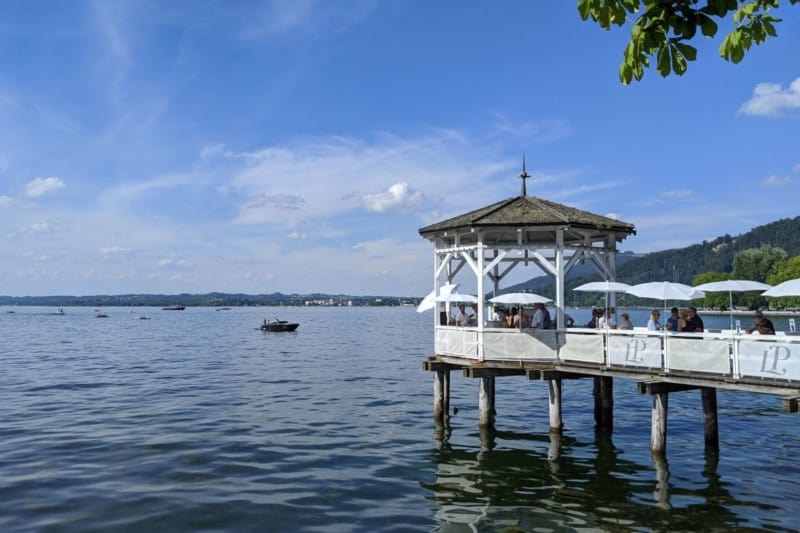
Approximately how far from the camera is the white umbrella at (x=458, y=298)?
19469 millimetres

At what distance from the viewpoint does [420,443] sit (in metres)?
19.5

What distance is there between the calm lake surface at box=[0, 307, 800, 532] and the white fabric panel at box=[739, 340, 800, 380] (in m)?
2.79

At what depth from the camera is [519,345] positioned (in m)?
18.2

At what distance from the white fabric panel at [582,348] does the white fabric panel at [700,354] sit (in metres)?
1.96

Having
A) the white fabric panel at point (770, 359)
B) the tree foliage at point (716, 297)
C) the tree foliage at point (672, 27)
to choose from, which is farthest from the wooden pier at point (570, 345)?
the tree foliage at point (716, 297)

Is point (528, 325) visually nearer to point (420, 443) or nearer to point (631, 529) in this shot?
point (420, 443)

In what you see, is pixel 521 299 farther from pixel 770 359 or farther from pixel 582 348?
pixel 770 359

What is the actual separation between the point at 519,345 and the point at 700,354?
499 centimetres

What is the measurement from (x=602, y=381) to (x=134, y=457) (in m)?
14.1

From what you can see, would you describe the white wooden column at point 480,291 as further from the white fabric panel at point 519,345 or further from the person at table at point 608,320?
the person at table at point 608,320

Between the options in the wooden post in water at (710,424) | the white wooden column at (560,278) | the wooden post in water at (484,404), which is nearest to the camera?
the wooden post in water at (710,424)

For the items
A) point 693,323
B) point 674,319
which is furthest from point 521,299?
point 693,323

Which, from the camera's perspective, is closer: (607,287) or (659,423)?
(659,423)

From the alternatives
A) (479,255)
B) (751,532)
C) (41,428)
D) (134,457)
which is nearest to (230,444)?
(134,457)
